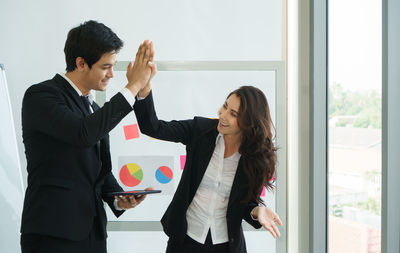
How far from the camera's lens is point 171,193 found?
243cm

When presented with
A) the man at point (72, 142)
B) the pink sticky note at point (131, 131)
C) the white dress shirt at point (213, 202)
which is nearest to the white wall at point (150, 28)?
the pink sticky note at point (131, 131)

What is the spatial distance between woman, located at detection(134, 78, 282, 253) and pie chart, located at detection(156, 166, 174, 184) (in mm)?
779

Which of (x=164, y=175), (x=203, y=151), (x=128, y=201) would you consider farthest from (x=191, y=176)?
(x=164, y=175)

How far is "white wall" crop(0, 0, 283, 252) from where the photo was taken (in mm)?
2598

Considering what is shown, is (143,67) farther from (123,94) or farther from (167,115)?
(167,115)

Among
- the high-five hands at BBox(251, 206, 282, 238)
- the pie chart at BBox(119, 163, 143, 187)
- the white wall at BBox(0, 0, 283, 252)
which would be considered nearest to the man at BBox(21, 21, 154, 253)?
the high-five hands at BBox(251, 206, 282, 238)

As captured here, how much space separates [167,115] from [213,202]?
1.02 m

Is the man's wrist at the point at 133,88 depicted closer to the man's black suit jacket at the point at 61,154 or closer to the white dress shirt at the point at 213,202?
the man's black suit jacket at the point at 61,154

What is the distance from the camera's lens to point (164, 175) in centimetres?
243

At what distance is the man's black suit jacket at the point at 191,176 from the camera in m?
1.53

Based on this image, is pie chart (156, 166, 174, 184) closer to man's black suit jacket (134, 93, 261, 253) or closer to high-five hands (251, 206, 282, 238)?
man's black suit jacket (134, 93, 261, 253)

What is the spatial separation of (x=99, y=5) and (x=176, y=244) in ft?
6.12

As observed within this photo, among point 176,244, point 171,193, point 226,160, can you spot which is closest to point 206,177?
point 226,160

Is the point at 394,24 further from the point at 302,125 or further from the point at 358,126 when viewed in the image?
the point at 302,125
